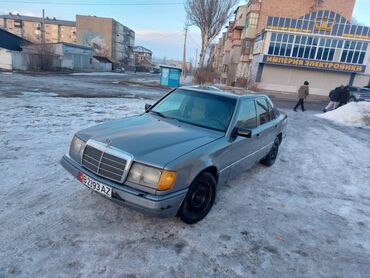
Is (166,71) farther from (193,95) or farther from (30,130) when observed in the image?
(193,95)

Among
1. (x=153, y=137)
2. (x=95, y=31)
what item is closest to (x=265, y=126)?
(x=153, y=137)

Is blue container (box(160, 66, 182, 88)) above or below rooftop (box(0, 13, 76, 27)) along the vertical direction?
below

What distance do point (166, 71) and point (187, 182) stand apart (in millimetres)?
23400

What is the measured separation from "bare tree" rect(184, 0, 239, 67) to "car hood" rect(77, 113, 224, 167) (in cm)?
3123

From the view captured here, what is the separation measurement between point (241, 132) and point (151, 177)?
1538 mm

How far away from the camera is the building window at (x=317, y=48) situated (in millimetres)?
33656

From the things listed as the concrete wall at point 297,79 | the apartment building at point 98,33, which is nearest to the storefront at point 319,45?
the concrete wall at point 297,79

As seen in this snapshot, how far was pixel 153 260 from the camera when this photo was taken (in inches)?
109

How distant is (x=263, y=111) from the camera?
5.13m

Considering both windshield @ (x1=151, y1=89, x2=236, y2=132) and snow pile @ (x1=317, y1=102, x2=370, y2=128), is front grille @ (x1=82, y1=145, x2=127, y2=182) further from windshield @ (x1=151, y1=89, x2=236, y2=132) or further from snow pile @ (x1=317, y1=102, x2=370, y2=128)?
snow pile @ (x1=317, y1=102, x2=370, y2=128)

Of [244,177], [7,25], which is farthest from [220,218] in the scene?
[7,25]

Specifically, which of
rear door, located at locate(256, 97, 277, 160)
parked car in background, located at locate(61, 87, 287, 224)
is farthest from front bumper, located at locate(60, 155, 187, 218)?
rear door, located at locate(256, 97, 277, 160)

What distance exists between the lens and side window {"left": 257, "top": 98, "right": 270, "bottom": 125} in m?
4.93

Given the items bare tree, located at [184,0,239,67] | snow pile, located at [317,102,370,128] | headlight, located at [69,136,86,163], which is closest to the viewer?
headlight, located at [69,136,86,163]
